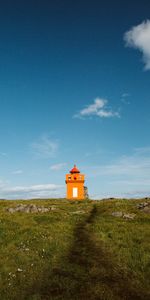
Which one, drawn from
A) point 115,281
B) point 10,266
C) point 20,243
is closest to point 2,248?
point 20,243

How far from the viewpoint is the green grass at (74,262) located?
505 inches

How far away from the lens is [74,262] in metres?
16.4

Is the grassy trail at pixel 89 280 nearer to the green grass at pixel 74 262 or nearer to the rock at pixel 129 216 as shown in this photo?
the green grass at pixel 74 262

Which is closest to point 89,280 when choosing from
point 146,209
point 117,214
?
point 117,214

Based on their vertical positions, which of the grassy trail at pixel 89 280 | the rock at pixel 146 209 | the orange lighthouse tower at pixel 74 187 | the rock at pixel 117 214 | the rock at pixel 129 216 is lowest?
the grassy trail at pixel 89 280

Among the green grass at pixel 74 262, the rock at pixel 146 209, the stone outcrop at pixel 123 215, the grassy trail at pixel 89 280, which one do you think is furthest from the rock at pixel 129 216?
the grassy trail at pixel 89 280

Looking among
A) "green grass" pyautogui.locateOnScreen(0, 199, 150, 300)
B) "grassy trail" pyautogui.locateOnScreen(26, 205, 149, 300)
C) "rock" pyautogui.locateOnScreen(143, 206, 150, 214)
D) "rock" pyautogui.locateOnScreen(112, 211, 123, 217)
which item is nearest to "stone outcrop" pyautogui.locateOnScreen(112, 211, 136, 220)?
"rock" pyautogui.locateOnScreen(112, 211, 123, 217)

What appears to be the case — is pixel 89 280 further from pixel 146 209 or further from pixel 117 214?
pixel 146 209

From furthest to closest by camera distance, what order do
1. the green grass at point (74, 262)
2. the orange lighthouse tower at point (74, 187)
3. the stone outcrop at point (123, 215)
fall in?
the orange lighthouse tower at point (74, 187) → the stone outcrop at point (123, 215) → the green grass at point (74, 262)

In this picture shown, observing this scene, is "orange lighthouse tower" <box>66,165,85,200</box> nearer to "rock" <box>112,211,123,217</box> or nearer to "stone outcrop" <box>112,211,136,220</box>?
"rock" <box>112,211,123,217</box>

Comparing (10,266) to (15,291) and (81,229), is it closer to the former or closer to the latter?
(15,291)

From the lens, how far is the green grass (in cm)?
1282

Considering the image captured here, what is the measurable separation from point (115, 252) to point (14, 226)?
950cm

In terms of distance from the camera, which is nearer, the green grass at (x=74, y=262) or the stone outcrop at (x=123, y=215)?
the green grass at (x=74, y=262)
